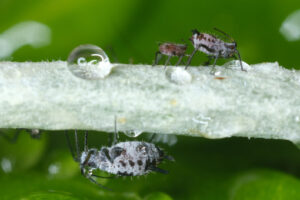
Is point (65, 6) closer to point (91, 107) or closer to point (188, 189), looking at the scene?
point (91, 107)

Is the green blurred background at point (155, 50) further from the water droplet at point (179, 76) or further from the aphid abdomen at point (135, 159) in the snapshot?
the water droplet at point (179, 76)

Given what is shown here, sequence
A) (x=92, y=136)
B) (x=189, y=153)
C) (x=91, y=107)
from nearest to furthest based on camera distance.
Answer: (x=91, y=107), (x=189, y=153), (x=92, y=136)

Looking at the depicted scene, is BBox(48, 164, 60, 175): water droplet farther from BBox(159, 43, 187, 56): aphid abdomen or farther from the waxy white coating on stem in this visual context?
BBox(159, 43, 187, 56): aphid abdomen

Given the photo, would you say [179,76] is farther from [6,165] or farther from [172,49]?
[6,165]

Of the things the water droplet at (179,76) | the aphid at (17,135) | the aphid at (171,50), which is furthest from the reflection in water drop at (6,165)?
the water droplet at (179,76)

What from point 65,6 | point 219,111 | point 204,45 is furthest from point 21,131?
point 219,111

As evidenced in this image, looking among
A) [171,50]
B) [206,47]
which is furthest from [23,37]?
[206,47]
